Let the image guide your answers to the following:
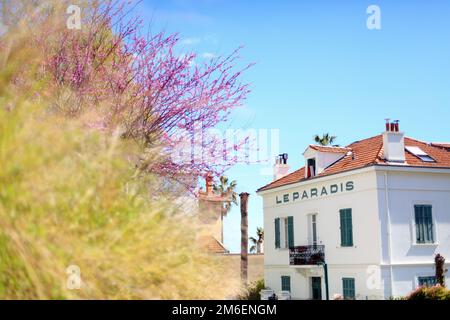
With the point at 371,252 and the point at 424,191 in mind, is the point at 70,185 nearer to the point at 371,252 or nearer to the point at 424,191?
the point at 371,252

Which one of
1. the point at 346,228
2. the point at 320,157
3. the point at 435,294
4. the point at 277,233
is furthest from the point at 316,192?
the point at 435,294

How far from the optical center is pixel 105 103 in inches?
480

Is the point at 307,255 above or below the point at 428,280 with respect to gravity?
above

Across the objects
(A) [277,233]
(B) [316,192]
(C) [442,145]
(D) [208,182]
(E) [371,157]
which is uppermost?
(C) [442,145]

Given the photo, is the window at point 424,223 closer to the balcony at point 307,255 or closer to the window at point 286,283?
the balcony at point 307,255

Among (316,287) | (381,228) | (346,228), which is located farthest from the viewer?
(316,287)

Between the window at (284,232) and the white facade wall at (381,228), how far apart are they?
185 cm

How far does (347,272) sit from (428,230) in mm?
3364

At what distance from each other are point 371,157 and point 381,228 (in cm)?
283

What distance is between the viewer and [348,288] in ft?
74.3

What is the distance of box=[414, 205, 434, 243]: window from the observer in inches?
883

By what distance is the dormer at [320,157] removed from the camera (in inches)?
986

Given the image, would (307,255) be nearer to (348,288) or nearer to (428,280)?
(348,288)
